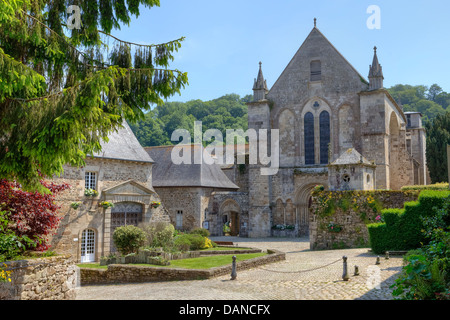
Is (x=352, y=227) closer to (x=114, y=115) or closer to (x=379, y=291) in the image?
(x=379, y=291)

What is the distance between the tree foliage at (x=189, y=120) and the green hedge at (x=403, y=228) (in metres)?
46.3

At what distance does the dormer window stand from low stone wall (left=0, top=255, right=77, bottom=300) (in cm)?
2246

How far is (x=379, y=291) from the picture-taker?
26.8ft

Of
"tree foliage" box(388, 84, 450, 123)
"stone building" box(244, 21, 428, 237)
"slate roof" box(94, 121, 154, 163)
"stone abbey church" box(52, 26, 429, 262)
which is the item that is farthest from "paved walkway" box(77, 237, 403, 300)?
"tree foliage" box(388, 84, 450, 123)

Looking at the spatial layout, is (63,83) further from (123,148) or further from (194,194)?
(194,194)

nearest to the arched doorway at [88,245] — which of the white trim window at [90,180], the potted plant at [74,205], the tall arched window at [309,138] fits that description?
the potted plant at [74,205]

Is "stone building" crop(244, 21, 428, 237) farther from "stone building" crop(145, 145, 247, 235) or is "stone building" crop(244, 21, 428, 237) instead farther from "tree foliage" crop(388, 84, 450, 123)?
"tree foliage" crop(388, 84, 450, 123)

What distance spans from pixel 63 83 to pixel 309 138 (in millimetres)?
21441

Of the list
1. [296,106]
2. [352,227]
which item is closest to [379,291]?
[352,227]

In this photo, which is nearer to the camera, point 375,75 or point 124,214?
A: point 124,214

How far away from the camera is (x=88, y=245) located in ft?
62.3

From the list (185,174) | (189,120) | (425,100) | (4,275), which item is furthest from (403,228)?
(425,100)

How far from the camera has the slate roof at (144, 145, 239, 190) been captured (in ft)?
90.9
